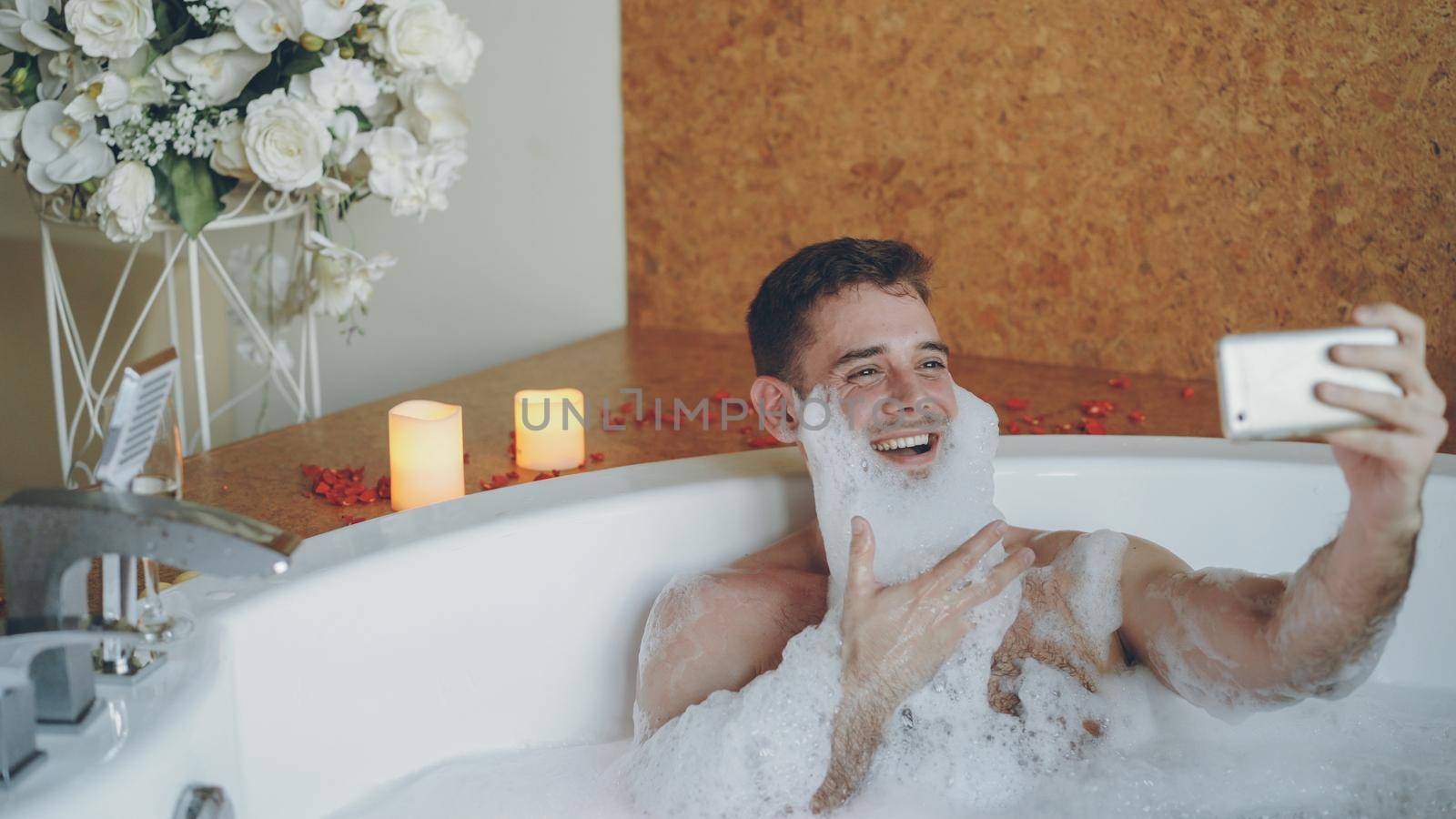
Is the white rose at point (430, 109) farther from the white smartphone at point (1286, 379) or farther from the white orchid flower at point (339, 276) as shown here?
the white smartphone at point (1286, 379)

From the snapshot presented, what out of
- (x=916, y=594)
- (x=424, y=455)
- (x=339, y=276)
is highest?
(x=339, y=276)

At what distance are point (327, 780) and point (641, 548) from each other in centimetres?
39

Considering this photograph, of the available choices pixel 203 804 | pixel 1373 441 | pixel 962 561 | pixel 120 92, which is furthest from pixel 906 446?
pixel 120 92

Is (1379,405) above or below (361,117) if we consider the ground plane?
below

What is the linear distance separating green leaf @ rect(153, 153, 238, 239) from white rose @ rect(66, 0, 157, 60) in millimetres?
158

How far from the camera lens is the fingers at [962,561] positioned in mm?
1224

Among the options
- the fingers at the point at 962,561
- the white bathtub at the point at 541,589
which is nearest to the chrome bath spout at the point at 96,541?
the white bathtub at the point at 541,589

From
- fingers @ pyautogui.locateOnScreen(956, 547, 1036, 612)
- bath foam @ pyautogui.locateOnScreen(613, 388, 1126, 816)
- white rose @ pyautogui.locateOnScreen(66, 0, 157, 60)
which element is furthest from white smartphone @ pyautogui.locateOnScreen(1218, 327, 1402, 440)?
white rose @ pyautogui.locateOnScreen(66, 0, 157, 60)

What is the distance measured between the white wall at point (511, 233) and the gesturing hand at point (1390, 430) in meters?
1.83

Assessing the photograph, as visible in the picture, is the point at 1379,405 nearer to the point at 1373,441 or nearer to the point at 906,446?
the point at 1373,441

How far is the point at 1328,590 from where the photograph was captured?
106 cm

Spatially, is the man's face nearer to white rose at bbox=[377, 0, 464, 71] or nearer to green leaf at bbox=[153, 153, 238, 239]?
white rose at bbox=[377, 0, 464, 71]

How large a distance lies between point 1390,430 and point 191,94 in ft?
4.40

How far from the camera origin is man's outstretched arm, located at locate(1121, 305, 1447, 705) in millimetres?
885
